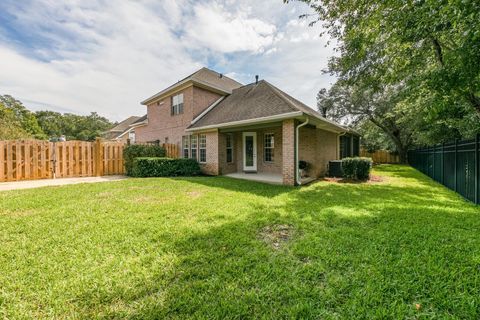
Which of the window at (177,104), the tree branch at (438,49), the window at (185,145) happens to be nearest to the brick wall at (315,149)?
the tree branch at (438,49)

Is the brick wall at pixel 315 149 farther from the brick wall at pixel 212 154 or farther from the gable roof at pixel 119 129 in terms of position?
the gable roof at pixel 119 129

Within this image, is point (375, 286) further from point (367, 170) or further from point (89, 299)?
point (367, 170)

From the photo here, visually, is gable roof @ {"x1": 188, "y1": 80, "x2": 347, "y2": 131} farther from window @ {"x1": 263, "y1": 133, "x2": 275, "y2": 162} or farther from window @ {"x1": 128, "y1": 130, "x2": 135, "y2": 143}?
window @ {"x1": 128, "y1": 130, "x2": 135, "y2": 143}

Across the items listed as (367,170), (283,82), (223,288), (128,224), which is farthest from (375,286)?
(283,82)

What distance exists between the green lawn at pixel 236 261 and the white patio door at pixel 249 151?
24.6ft

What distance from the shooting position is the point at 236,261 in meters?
2.97

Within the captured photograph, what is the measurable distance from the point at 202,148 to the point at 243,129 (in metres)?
3.46

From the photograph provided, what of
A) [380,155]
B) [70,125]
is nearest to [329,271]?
[380,155]

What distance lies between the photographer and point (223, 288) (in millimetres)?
2398

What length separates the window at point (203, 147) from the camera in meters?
13.5

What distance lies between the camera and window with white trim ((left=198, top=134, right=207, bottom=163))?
44.2 feet

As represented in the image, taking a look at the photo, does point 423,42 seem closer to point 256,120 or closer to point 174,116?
point 256,120

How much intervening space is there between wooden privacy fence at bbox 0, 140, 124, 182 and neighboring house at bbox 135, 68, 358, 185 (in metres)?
4.60

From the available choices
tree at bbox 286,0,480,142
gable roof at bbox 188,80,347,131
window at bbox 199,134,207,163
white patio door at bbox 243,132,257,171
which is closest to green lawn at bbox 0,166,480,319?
tree at bbox 286,0,480,142
